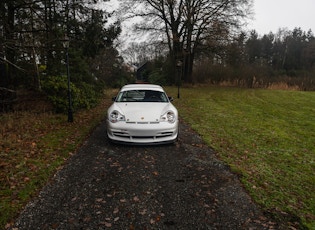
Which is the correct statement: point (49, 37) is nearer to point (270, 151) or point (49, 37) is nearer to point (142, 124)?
point (142, 124)

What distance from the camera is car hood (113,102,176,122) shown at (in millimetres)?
5422

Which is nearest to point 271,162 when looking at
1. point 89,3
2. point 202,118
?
point 202,118

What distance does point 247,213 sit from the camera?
10.5ft

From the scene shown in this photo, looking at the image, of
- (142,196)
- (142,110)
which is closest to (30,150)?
(142,110)

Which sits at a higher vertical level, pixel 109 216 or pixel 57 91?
pixel 57 91

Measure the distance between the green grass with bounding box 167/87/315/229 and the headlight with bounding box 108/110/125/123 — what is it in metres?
2.74

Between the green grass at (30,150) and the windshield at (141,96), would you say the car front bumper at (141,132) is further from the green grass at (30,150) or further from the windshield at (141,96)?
the windshield at (141,96)

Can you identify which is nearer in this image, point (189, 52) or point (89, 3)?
point (89, 3)

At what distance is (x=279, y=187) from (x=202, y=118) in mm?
5894

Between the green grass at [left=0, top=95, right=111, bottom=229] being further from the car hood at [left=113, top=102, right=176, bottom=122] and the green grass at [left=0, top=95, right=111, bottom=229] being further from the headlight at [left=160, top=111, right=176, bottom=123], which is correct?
the headlight at [left=160, top=111, right=176, bottom=123]

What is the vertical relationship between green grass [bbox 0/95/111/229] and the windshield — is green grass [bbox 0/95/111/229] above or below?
below

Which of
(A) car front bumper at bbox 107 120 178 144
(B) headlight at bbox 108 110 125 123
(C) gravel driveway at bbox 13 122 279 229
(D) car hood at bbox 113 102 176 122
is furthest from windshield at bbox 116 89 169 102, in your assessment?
(C) gravel driveway at bbox 13 122 279 229

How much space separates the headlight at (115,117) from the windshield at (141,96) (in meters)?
1.08

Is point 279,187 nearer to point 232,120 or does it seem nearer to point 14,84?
point 232,120
